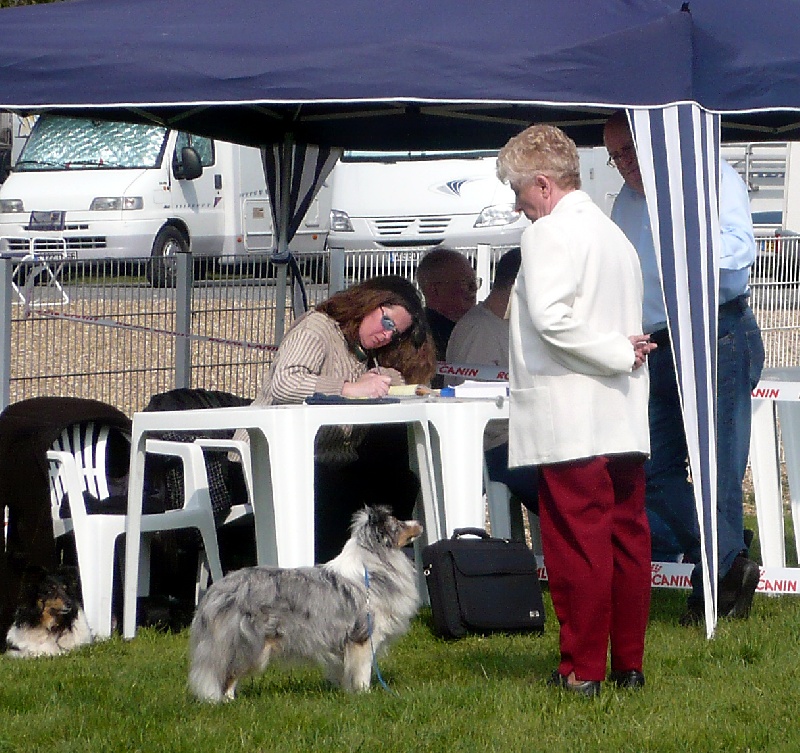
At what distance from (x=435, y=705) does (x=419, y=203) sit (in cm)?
977

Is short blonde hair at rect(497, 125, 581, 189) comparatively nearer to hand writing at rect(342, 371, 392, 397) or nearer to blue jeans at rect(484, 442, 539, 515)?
hand writing at rect(342, 371, 392, 397)

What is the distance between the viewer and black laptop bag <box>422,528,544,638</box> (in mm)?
4895

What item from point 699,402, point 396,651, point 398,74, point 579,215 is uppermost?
point 398,74

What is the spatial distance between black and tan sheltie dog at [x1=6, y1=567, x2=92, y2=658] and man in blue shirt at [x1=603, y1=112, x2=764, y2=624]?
7.19ft

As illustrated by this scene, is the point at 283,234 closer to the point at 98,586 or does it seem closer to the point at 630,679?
the point at 98,586

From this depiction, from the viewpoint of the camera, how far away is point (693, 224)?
195 inches

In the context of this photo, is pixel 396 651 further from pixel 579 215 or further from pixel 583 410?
pixel 579 215

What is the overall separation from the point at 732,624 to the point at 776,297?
20.8ft

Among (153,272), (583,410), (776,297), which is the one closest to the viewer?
(583,410)

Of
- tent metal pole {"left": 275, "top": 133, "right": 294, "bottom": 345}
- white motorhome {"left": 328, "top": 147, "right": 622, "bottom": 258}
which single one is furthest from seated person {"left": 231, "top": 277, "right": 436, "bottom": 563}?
white motorhome {"left": 328, "top": 147, "right": 622, "bottom": 258}

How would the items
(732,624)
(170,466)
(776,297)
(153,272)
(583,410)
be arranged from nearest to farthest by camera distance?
(583,410) < (732,624) < (170,466) < (153,272) < (776,297)

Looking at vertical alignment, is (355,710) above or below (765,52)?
below

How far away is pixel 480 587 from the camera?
16.2 ft

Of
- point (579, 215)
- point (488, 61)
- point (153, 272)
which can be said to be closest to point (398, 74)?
point (488, 61)
